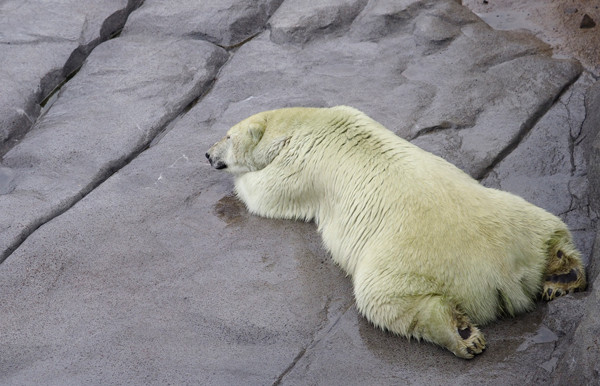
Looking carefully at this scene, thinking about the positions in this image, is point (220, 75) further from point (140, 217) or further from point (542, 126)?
point (542, 126)

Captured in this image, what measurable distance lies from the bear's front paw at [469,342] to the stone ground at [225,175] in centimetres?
6

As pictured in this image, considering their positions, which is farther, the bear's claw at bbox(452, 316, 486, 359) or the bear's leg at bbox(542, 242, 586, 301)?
the bear's leg at bbox(542, 242, 586, 301)

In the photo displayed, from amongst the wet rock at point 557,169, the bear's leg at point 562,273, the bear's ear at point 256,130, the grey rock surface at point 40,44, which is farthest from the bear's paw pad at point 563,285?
the grey rock surface at point 40,44

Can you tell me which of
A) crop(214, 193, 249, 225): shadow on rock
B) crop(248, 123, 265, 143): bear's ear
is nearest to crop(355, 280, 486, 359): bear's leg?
crop(214, 193, 249, 225): shadow on rock

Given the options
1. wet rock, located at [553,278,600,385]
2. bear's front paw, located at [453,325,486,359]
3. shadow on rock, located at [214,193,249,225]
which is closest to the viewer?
wet rock, located at [553,278,600,385]

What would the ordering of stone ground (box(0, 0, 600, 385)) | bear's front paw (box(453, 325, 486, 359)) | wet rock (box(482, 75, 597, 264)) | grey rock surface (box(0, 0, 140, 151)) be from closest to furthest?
bear's front paw (box(453, 325, 486, 359)) < stone ground (box(0, 0, 600, 385)) < wet rock (box(482, 75, 597, 264)) < grey rock surface (box(0, 0, 140, 151))

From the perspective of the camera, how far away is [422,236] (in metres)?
3.83

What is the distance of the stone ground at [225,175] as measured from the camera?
380 centimetres

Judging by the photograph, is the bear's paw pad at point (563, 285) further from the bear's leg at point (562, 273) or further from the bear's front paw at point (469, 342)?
the bear's front paw at point (469, 342)

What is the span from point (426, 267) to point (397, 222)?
37 centimetres

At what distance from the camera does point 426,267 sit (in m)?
3.72

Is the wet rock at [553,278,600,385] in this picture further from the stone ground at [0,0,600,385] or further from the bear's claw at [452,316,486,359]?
the bear's claw at [452,316,486,359]

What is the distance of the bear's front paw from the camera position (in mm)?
3600

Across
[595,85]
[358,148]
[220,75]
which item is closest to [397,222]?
[358,148]
